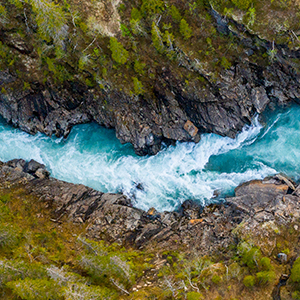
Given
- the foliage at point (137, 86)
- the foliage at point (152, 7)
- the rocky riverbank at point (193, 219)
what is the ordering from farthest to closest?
the foliage at point (137, 86) → the foliage at point (152, 7) → the rocky riverbank at point (193, 219)

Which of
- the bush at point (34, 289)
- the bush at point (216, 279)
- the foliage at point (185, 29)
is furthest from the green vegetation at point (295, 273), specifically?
the foliage at point (185, 29)

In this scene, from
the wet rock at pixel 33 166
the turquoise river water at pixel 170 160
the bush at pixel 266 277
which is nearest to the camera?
the bush at pixel 266 277

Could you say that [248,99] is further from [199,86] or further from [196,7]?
[196,7]

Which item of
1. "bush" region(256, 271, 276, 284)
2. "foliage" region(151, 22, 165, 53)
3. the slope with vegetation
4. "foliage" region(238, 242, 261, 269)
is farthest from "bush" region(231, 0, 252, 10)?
"bush" region(256, 271, 276, 284)

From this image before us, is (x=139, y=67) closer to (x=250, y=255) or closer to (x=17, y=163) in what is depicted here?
(x=17, y=163)

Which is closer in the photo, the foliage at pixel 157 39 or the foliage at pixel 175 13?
the foliage at pixel 157 39

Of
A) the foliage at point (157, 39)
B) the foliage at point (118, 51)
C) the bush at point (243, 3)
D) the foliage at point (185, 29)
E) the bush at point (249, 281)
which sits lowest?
the bush at point (249, 281)

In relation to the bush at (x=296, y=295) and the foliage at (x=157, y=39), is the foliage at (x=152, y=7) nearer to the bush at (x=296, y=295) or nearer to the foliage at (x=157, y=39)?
the foliage at (x=157, y=39)

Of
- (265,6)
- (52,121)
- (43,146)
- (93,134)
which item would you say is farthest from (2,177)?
(265,6)
